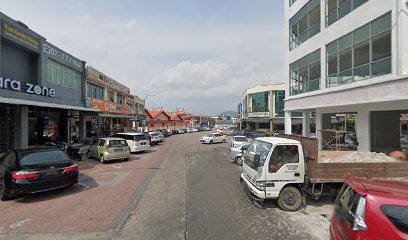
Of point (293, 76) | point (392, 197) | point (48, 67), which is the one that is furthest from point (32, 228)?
point (293, 76)

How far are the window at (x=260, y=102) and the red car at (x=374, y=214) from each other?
167 ft

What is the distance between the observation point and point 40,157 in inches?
334

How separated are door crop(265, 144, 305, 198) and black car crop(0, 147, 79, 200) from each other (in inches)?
256

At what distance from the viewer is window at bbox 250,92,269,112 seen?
5422 centimetres

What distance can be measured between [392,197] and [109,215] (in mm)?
6133

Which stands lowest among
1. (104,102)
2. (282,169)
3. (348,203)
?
(282,169)

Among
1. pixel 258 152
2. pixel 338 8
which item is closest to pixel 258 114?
pixel 338 8

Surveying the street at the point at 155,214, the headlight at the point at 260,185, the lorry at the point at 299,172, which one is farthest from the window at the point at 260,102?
the headlight at the point at 260,185

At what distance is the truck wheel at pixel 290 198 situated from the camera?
23.7ft

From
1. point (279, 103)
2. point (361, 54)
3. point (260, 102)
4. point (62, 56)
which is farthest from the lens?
point (260, 102)

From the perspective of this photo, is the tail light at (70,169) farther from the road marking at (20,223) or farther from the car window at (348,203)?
the car window at (348,203)

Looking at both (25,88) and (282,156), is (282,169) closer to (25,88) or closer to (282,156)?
(282,156)

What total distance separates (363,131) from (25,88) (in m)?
21.4

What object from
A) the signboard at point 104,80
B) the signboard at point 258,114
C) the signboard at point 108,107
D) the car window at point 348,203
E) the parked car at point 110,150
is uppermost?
the signboard at point 104,80
